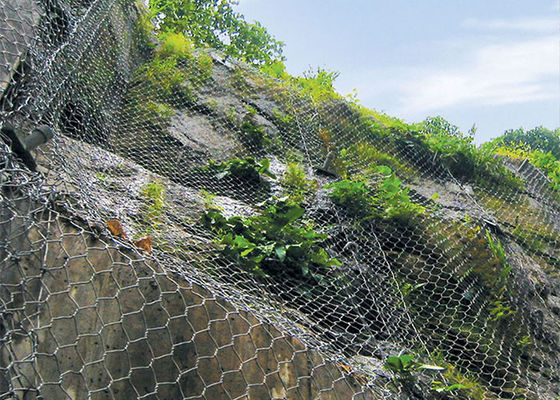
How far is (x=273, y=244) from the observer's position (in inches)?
111

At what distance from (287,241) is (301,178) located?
4.31 ft

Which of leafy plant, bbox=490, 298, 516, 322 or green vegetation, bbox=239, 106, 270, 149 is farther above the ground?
green vegetation, bbox=239, 106, 270, 149

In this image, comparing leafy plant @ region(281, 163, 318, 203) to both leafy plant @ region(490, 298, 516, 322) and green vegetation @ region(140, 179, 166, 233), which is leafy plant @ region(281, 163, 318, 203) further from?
leafy plant @ region(490, 298, 516, 322)

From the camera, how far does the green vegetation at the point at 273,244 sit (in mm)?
2703

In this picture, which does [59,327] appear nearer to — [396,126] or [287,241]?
[287,241]

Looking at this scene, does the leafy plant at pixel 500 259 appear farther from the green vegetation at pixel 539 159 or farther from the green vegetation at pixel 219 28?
the green vegetation at pixel 219 28

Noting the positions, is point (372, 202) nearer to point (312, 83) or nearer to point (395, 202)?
point (395, 202)

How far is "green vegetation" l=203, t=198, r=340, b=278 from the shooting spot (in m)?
2.70

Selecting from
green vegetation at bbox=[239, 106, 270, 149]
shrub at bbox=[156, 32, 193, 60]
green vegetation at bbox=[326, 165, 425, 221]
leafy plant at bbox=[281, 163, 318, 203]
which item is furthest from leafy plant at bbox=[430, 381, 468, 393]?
shrub at bbox=[156, 32, 193, 60]

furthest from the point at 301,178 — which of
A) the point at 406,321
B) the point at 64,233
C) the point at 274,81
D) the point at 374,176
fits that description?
the point at 64,233

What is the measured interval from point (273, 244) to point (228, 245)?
0.93ft

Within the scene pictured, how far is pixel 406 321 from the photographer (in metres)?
2.92

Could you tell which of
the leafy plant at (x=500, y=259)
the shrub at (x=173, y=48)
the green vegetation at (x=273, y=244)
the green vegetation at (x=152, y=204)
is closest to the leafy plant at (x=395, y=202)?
the leafy plant at (x=500, y=259)

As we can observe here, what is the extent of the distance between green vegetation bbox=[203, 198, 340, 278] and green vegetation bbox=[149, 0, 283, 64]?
487cm
